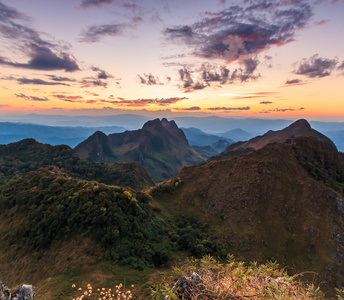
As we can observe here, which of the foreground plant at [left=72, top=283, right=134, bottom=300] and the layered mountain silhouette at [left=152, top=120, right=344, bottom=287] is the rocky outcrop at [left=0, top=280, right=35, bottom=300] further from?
the layered mountain silhouette at [left=152, top=120, right=344, bottom=287]

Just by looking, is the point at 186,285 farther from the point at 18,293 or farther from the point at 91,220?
the point at 91,220

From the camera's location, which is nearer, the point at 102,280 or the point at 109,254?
the point at 102,280

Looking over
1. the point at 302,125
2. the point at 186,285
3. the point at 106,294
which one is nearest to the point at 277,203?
the point at 106,294

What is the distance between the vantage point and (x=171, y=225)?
38.2 meters

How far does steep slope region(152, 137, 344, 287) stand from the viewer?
1254 inches

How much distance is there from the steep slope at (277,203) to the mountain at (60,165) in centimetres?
5478

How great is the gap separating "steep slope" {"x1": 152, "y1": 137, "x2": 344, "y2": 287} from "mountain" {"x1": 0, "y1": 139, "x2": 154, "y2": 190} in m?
54.8

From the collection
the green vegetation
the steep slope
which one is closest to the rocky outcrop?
the green vegetation

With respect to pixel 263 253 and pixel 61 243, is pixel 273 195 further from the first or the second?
pixel 61 243

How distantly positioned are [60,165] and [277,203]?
96404mm

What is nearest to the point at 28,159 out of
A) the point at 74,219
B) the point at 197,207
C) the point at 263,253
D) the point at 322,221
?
the point at 74,219

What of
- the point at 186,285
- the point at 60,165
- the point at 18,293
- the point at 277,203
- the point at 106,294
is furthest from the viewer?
the point at 60,165

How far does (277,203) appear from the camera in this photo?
38.0 m

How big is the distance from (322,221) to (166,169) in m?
168
